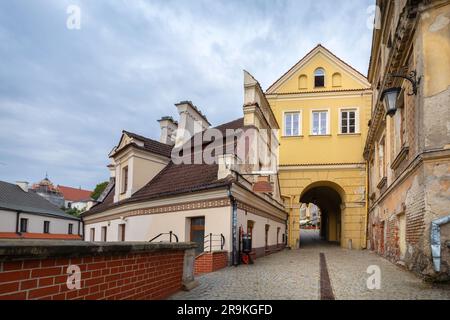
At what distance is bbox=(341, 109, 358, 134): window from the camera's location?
947 inches

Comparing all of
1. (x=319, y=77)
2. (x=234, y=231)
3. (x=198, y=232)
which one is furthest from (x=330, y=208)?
(x=234, y=231)

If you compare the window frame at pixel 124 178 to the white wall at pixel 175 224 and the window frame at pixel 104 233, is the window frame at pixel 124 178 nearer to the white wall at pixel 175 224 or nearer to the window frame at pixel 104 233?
the white wall at pixel 175 224

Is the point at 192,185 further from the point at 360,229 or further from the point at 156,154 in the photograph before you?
the point at 360,229

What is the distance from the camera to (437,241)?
754 centimetres

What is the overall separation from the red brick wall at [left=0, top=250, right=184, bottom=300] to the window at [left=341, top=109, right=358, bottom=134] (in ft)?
62.8

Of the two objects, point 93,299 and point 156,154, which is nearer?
point 93,299

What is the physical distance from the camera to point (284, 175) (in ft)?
80.1

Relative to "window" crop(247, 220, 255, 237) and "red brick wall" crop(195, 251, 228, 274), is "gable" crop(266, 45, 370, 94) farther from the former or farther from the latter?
"red brick wall" crop(195, 251, 228, 274)

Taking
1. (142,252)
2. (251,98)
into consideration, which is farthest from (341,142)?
(142,252)

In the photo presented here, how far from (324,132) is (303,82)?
3.75m

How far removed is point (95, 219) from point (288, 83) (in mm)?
15507

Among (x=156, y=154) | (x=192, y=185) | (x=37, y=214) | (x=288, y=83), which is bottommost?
(x=37, y=214)

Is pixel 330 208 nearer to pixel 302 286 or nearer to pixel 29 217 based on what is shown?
pixel 302 286

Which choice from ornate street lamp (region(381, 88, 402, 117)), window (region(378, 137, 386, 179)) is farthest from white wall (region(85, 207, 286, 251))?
ornate street lamp (region(381, 88, 402, 117))
